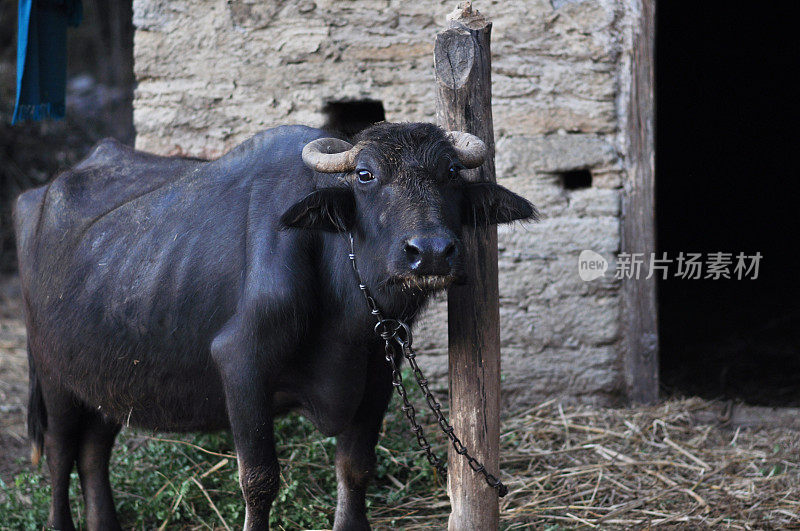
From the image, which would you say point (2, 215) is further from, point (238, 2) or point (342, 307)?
point (342, 307)

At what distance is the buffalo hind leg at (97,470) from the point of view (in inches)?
155

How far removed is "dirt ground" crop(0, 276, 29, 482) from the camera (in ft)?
16.5

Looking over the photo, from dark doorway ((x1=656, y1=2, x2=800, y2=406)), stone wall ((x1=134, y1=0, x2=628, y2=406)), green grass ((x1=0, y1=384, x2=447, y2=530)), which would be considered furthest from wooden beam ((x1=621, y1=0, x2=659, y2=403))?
dark doorway ((x1=656, y1=2, x2=800, y2=406))

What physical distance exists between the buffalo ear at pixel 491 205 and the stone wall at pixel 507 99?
183cm

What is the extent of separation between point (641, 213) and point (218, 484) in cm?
280

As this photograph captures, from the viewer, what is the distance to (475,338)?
3129 millimetres

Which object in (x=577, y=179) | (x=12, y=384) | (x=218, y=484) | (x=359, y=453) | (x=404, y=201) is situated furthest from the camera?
(x=12, y=384)

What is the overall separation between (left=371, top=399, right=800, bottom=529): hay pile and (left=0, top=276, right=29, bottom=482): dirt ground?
2.40 m

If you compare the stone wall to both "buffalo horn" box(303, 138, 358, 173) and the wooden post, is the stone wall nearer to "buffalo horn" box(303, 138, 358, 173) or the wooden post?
the wooden post

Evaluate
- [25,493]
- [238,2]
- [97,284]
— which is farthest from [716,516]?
[238,2]

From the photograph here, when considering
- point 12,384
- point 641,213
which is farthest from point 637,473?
point 12,384

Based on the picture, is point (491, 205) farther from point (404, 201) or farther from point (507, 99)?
point (507, 99)

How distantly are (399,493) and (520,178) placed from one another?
6.51 feet

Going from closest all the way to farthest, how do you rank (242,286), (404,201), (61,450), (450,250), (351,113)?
1. (450,250)
2. (404,201)
3. (242,286)
4. (61,450)
5. (351,113)
